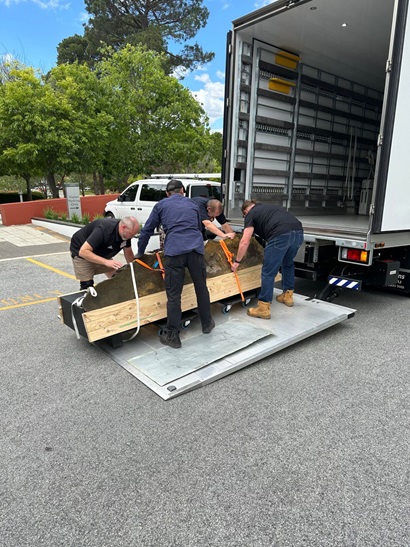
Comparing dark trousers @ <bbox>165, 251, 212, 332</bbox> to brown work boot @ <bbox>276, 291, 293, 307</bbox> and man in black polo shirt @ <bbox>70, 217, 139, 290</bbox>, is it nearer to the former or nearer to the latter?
man in black polo shirt @ <bbox>70, 217, 139, 290</bbox>

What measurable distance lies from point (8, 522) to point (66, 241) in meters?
9.95

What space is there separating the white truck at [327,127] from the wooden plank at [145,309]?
1070 mm

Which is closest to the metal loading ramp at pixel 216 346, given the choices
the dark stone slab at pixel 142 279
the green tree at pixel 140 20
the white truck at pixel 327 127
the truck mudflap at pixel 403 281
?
the dark stone slab at pixel 142 279

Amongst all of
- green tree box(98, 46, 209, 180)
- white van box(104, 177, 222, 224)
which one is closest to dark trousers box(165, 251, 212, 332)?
white van box(104, 177, 222, 224)

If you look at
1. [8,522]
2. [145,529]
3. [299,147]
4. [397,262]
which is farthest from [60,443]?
[299,147]

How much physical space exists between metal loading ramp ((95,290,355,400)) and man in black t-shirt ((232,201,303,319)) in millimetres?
307

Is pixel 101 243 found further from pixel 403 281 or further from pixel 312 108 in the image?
pixel 312 108

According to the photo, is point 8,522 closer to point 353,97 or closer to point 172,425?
point 172,425

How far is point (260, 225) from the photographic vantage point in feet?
15.0

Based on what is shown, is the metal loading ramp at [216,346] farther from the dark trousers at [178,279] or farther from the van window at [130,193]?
the van window at [130,193]

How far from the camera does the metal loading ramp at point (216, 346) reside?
3.31 meters

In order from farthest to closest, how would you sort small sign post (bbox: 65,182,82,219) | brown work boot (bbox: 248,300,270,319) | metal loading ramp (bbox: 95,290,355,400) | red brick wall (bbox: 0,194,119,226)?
red brick wall (bbox: 0,194,119,226), small sign post (bbox: 65,182,82,219), brown work boot (bbox: 248,300,270,319), metal loading ramp (bbox: 95,290,355,400)

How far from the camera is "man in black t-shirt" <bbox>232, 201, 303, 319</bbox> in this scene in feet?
14.6

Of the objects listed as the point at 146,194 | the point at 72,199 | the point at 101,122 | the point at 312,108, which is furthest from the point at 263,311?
the point at 101,122
